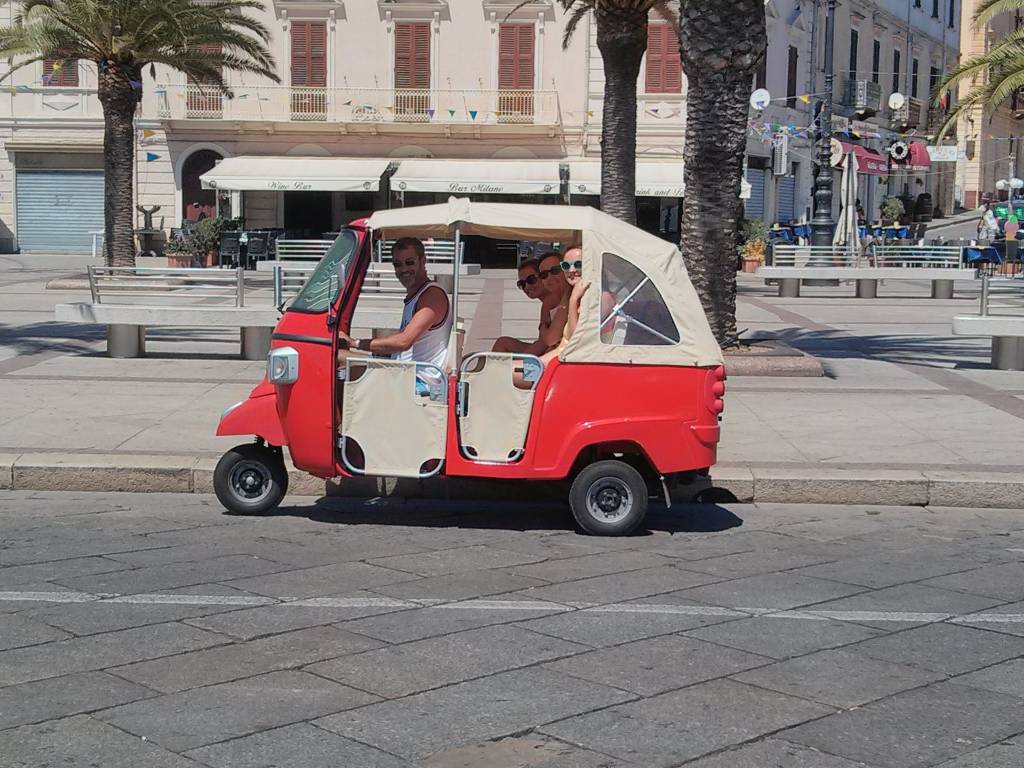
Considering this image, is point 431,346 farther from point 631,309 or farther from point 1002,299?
point 1002,299

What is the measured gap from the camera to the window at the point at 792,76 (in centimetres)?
4369

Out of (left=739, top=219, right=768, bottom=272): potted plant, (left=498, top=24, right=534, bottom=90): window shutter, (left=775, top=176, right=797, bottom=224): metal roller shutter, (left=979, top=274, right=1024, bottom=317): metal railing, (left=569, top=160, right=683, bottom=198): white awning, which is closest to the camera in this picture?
(left=979, top=274, right=1024, bottom=317): metal railing

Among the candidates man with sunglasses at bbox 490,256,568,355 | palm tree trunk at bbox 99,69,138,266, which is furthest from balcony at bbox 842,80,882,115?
man with sunglasses at bbox 490,256,568,355

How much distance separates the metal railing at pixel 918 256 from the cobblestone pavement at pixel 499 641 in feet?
60.8

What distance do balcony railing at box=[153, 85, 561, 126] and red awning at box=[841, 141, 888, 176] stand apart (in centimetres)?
1112

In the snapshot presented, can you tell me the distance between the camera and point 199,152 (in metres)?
40.9

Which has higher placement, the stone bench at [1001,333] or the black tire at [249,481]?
the stone bench at [1001,333]

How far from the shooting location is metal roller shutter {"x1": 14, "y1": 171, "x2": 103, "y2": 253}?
41.2 m

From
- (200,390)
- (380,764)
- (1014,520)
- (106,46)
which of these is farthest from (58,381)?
(106,46)

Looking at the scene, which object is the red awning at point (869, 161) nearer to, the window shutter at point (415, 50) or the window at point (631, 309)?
the window shutter at point (415, 50)

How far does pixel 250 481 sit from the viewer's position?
8305 mm

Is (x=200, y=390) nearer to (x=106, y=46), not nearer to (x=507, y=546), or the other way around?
(x=507, y=546)

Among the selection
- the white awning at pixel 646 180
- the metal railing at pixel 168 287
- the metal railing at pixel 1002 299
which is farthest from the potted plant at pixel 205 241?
the metal railing at pixel 1002 299

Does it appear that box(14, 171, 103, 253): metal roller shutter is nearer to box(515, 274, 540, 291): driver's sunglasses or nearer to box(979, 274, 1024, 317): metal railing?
box(979, 274, 1024, 317): metal railing
